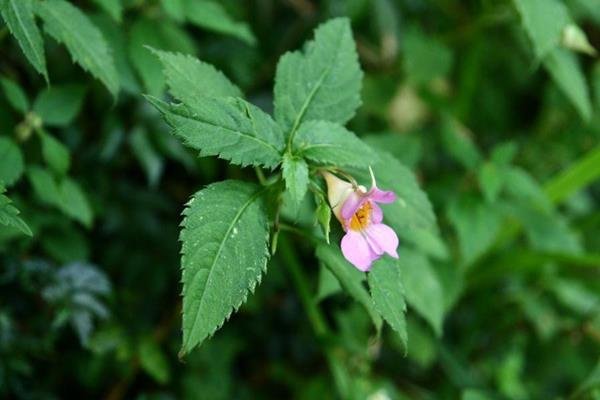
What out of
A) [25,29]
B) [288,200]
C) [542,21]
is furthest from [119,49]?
[542,21]

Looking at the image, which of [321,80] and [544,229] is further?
[544,229]

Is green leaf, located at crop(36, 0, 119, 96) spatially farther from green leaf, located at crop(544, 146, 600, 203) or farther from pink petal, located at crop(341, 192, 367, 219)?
green leaf, located at crop(544, 146, 600, 203)

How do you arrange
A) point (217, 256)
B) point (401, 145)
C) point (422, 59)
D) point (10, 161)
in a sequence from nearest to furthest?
point (217, 256)
point (10, 161)
point (401, 145)
point (422, 59)

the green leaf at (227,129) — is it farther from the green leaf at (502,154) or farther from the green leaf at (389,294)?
the green leaf at (502,154)

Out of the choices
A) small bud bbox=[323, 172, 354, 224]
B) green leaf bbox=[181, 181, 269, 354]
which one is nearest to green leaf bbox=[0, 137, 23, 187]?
green leaf bbox=[181, 181, 269, 354]

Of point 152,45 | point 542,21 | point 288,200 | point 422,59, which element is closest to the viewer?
point 288,200

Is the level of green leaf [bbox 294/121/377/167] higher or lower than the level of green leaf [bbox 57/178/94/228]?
higher

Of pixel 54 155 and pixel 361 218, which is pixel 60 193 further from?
pixel 361 218
